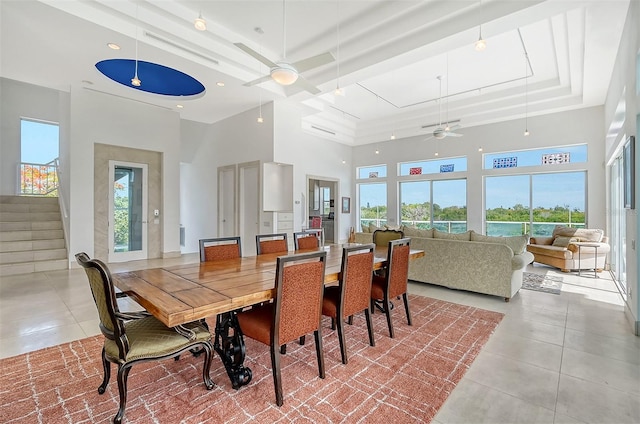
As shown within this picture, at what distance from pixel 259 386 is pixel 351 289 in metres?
0.97

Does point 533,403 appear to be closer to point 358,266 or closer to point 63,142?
point 358,266

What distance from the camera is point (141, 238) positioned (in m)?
6.77

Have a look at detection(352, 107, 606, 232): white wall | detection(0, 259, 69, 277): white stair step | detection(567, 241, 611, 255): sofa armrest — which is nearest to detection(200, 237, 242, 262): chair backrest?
detection(0, 259, 69, 277): white stair step

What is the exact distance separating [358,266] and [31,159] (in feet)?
33.7

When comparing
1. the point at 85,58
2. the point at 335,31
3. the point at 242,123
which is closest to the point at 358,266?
the point at 335,31

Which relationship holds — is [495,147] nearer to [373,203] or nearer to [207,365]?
[373,203]

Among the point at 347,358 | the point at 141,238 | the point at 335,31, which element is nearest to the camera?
the point at 347,358

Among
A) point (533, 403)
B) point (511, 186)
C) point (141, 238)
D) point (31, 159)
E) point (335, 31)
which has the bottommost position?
point (533, 403)

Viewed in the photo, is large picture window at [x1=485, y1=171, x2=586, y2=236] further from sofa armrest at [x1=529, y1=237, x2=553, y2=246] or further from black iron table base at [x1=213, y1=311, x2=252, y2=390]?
black iron table base at [x1=213, y1=311, x2=252, y2=390]

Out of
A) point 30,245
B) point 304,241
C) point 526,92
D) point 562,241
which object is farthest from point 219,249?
point 526,92

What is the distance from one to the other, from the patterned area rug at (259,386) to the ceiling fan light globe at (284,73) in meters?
2.57

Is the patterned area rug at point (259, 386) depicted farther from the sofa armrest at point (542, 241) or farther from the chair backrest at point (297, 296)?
the sofa armrest at point (542, 241)

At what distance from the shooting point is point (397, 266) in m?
2.96

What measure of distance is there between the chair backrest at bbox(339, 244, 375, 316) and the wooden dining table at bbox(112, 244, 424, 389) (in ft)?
0.35
